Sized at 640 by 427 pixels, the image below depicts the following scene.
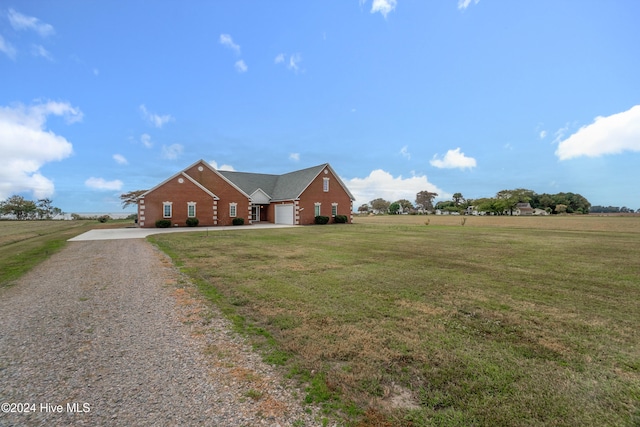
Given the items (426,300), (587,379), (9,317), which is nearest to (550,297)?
(426,300)

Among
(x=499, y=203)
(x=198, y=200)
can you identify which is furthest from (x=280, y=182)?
(x=499, y=203)

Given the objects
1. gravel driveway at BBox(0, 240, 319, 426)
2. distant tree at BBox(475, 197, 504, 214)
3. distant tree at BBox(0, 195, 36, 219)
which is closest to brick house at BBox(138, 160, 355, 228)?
gravel driveway at BBox(0, 240, 319, 426)

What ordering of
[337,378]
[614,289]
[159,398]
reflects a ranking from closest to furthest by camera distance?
[159,398] < [337,378] < [614,289]

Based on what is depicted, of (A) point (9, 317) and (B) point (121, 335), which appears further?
(A) point (9, 317)

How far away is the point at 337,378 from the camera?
310 cm

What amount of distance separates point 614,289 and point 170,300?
32.9 ft

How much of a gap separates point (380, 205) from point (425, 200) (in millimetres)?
19927

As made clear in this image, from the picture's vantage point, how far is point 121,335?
13.7 ft

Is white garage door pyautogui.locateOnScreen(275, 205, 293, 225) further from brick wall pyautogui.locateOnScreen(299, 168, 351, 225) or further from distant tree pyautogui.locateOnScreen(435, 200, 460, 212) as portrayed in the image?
distant tree pyautogui.locateOnScreen(435, 200, 460, 212)

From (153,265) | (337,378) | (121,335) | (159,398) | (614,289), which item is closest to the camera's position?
(159,398)

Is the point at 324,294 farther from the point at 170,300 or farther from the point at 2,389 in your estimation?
the point at 2,389

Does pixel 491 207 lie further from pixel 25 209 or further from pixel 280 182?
pixel 25 209

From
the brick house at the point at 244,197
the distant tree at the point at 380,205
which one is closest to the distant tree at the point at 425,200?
the distant tree at the point at 380,205

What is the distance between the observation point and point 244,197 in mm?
32625
